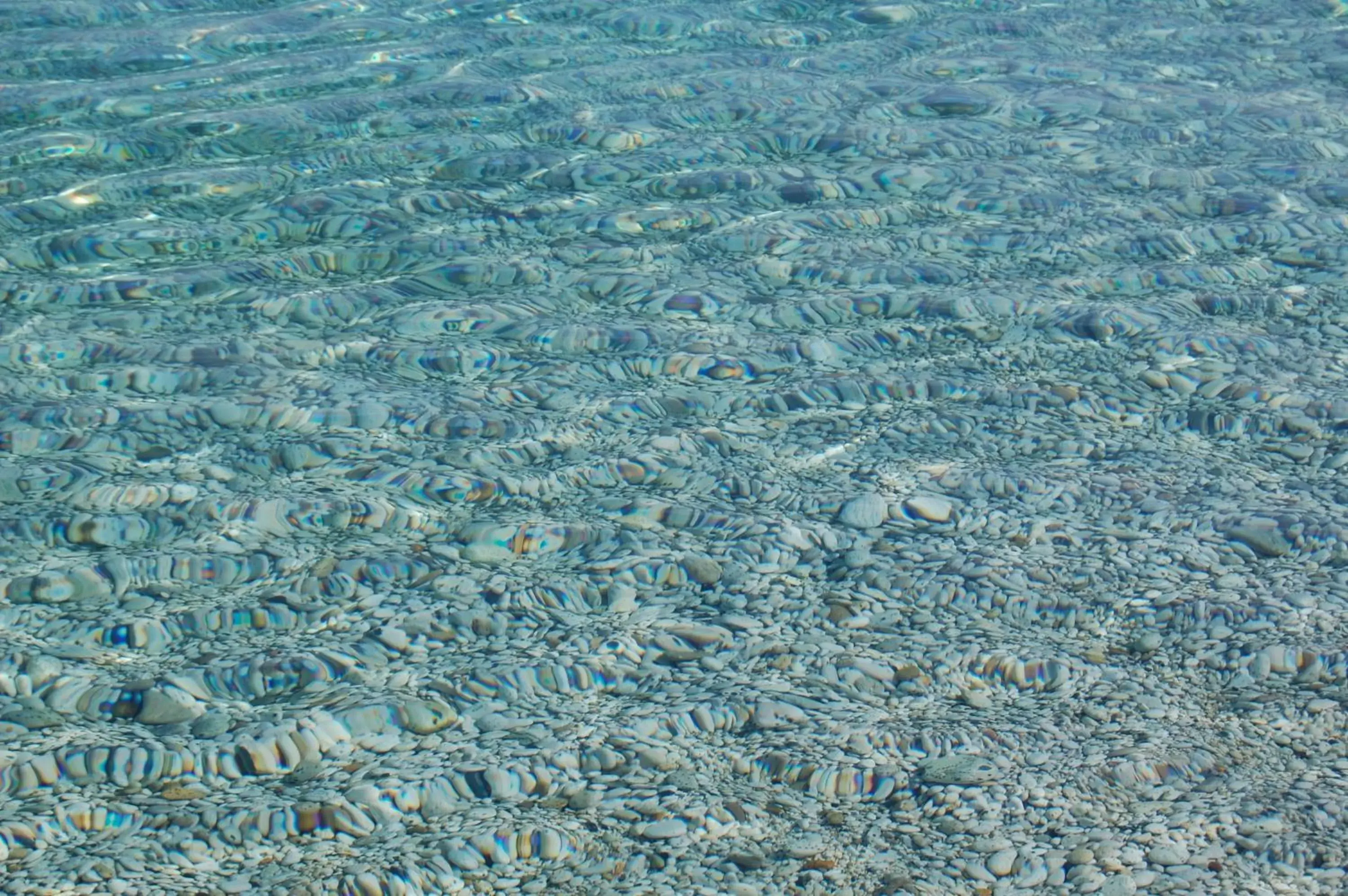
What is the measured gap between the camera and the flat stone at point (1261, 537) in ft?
6.37

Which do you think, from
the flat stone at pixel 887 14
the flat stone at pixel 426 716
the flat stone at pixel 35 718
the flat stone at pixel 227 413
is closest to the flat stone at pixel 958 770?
the flat stone at pixel 426 716

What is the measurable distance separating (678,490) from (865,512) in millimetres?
302

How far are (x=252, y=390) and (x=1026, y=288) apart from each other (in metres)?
1.58

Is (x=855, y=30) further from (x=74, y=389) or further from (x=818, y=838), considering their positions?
(x=818, y=838)

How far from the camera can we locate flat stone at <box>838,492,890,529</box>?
6.75 feet

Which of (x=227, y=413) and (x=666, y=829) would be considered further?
(x=227, y=413)

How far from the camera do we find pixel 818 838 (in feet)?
4.79

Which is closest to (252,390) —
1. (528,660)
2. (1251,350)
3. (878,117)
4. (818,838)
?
(528,660)

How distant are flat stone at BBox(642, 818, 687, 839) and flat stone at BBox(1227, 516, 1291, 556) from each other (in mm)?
989

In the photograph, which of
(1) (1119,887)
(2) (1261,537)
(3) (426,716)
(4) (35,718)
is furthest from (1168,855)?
(4) (35,718)

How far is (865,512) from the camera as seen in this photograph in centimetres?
208

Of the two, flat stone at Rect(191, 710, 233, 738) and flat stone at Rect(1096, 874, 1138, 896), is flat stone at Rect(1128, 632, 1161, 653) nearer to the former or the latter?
flat stone at Rect(1096, 874, 1138, 896)

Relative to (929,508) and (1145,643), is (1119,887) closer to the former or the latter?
(1145,643)

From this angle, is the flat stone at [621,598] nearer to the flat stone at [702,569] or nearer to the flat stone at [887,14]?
the flat stone at [702,569]
